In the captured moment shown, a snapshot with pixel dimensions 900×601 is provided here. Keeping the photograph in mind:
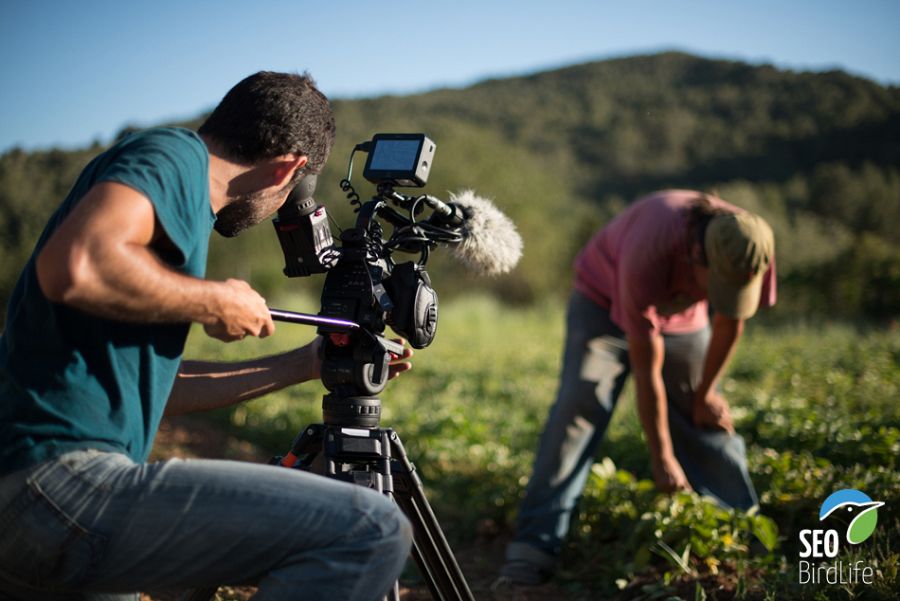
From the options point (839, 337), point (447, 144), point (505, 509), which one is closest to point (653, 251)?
point (505, 509)

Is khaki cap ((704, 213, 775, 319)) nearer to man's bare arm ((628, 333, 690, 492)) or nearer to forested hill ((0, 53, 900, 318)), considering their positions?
man's bare arm ((628, 333, 690, 492))

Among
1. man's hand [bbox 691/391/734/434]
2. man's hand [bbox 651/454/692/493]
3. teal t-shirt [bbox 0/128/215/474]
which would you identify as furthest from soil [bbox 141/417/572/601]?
man's hand [bbox 691/391/734/434]

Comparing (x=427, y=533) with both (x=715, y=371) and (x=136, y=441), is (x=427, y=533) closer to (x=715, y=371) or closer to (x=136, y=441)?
(x=136, y=441)

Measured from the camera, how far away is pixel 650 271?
373cm

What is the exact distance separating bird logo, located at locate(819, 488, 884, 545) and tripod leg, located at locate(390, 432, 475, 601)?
198cm

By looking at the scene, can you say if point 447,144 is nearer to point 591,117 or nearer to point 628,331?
point 591,117

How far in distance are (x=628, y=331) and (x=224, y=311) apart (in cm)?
232

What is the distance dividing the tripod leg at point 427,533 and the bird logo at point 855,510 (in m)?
1.98

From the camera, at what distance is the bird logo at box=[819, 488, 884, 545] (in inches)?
137

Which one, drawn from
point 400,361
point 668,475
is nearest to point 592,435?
point 668,475

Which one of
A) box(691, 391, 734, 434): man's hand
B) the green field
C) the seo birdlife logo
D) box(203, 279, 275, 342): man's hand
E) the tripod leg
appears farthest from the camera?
box(691, 391, 734, 434): man's hand

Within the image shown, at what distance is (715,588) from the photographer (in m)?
3.33

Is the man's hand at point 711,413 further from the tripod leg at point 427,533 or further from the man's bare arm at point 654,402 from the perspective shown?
the tripod leg at point 427,533

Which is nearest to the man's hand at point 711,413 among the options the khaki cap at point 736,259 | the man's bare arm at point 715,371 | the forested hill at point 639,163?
the man's bare arm at point 715,371
